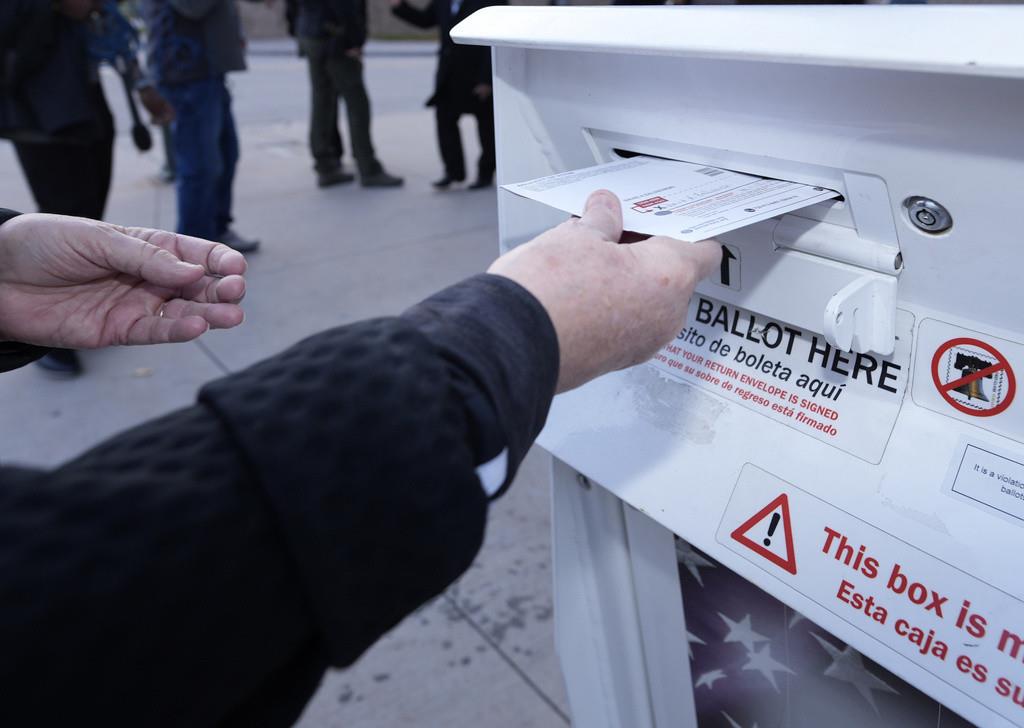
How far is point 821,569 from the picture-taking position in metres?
0.88

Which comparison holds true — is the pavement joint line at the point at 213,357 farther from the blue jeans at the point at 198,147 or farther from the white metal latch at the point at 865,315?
the white metal latch at the point at 865,315

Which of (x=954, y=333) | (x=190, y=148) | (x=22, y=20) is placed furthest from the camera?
→ (x=190, y=148)

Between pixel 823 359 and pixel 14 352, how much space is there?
3.57 ft

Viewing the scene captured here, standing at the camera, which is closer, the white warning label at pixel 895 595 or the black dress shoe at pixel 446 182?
the white warning label at pixel 895 595

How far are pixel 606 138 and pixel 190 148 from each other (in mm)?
3079

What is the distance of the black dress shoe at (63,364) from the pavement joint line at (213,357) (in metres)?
0.47

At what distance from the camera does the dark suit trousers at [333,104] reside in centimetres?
507

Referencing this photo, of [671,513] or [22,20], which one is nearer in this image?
[671,513]

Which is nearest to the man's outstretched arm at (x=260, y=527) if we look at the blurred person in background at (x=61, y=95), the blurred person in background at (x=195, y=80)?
the blurred person in background at (x=61, y=95)

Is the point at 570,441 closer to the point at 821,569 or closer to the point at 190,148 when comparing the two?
the point at 821,569

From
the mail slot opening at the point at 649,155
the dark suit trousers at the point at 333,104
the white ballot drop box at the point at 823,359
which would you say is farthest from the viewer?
the dark suit trousers at the point at 333,104

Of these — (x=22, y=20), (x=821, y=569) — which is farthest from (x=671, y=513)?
(x=22, y=20)

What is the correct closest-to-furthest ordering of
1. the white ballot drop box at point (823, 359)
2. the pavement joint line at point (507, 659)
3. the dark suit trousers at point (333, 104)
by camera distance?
the white ballot drop box at point (823, 359), the pavement joint line at point (507, 659), the dark suit trousers at point (333, 104)

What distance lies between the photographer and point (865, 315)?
84cm
